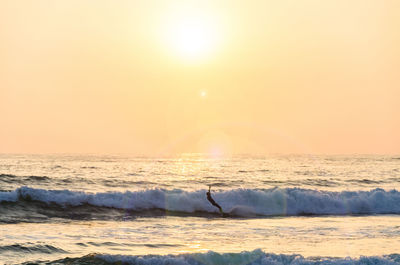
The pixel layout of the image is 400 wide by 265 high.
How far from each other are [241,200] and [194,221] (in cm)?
828

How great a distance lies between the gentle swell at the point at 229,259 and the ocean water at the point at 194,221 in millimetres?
33

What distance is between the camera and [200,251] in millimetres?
17609

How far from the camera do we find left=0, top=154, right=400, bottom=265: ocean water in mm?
16703

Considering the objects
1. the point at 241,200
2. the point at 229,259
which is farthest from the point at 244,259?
the point at 241,200

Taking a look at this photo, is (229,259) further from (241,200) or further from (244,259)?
(241,200)

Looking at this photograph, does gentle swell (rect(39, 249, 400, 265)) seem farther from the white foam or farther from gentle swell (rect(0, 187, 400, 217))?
gentle swell (rect(0, 187, 400, 217))

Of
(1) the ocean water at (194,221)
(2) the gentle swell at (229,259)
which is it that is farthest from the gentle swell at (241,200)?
(2) the gentle swell at (229,259)

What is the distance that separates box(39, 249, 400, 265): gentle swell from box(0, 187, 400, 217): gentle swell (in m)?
16.2

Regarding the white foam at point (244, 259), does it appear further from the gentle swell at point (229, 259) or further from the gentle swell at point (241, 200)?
the gentle swell at point (241, 200)

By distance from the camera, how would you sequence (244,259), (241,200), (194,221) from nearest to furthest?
1. (244,259)
2. (194,221)
3. (241,200)

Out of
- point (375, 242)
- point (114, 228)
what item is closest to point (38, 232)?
point (114, 228)

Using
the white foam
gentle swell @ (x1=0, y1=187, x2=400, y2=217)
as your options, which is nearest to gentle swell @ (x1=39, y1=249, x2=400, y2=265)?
the white foam

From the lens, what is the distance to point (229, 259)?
16.3 metres

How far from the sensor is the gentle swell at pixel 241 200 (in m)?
32.8
